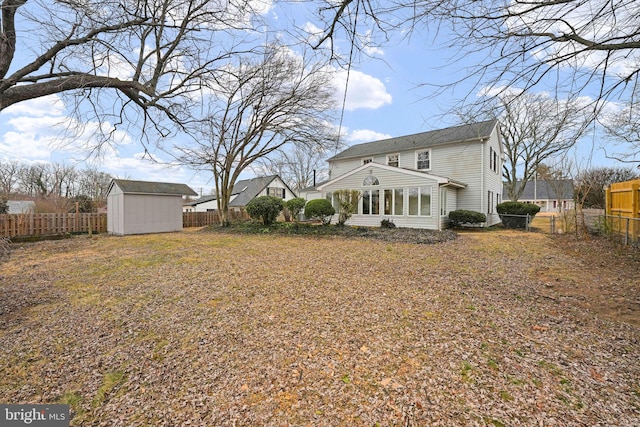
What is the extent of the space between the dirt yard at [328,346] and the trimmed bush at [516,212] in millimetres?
9016

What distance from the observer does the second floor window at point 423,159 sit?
1615 cm

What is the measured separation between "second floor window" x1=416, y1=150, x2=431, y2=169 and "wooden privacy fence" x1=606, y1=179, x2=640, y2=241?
26.3 feet

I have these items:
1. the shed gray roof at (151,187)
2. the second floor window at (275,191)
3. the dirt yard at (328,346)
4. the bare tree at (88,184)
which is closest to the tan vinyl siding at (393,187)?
the dirt yard at (328,346)

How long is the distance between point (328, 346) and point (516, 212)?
50.6ft

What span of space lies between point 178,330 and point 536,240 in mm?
11789

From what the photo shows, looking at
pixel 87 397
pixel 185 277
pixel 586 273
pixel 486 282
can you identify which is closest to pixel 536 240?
pixel 586 273

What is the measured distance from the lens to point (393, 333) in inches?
121

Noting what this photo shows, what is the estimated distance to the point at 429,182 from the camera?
1272 centimetres

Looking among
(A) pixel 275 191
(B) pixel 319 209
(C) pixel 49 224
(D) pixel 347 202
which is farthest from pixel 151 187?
(A) pixel 275 191

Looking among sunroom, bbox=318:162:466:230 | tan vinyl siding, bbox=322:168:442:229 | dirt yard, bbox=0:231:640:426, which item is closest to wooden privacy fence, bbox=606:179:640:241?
dirt yard, bbox=0:231:640:426

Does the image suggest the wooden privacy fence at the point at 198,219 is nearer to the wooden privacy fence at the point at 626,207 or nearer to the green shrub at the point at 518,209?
the green shrub at the point at 518,209

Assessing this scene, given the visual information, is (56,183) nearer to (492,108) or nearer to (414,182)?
(414,182)

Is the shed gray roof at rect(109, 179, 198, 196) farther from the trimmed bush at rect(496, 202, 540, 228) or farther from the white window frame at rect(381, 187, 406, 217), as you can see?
the trimmed bush at rect(496, 202, 540, 228)

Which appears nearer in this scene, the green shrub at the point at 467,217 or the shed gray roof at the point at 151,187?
the green shrub at the point at 467,217
